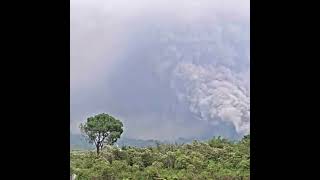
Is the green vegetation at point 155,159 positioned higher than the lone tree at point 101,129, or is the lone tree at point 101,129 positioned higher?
the lone tree at point 101,129

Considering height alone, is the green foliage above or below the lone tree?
below

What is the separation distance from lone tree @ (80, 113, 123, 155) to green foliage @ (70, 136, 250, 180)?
43mm

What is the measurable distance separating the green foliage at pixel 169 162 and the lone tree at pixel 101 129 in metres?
0.04

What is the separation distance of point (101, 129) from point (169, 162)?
338 millimetres

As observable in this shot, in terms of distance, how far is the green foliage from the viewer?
5.97 feet

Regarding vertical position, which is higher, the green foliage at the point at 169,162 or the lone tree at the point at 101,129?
the lone tree at the point at 101,129

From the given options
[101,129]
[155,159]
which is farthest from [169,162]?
[101,129]

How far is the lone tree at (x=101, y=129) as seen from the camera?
1762 millimetres

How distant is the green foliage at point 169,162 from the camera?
5.97 ft

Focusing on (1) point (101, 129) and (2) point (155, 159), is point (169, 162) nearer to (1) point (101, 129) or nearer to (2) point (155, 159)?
(2) point (155, 159)

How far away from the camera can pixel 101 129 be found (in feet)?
5.76
